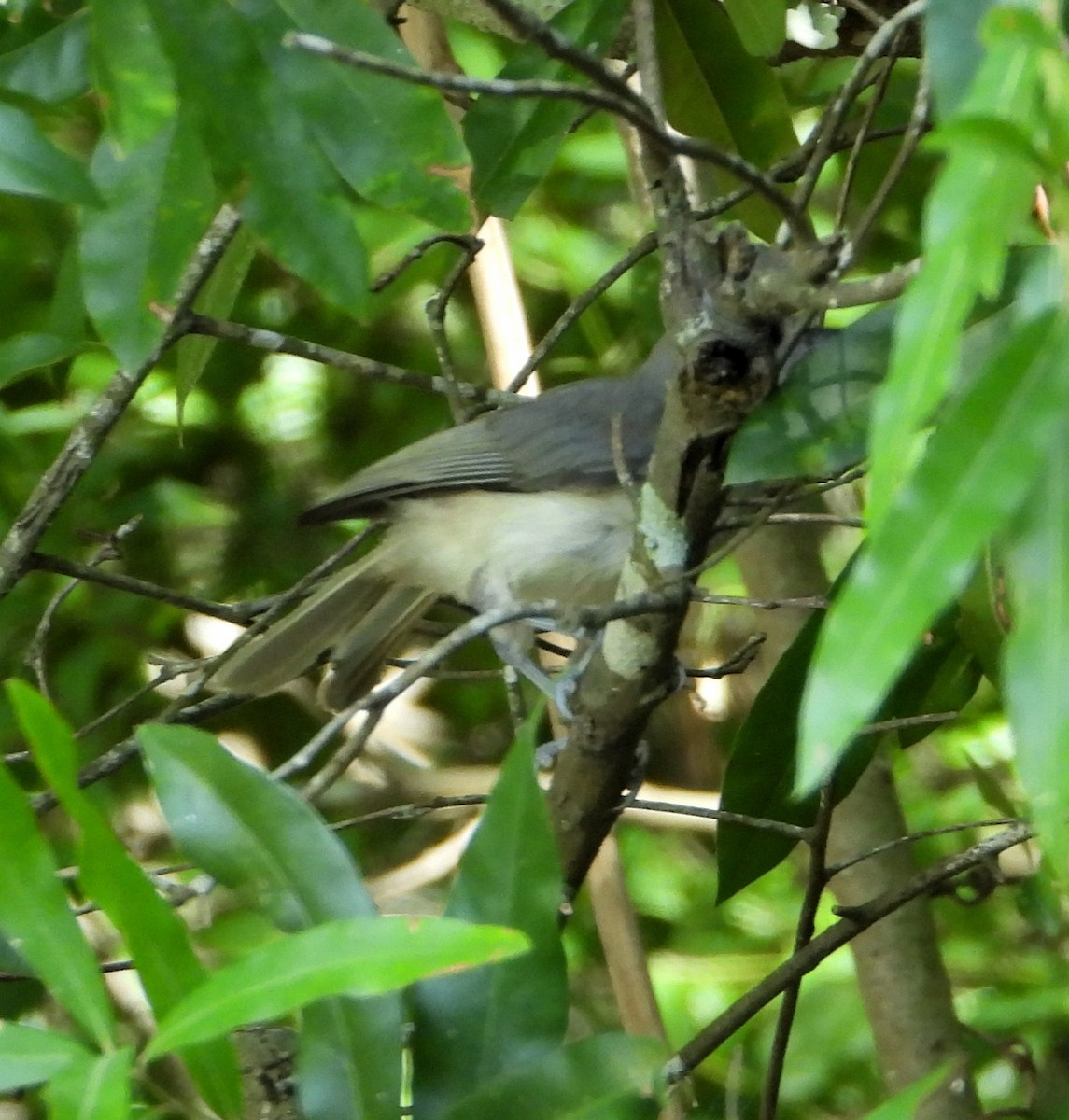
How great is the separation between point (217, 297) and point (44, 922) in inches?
59.2

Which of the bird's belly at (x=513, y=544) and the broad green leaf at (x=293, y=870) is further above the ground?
the bird's belly at (x=513, y=544)

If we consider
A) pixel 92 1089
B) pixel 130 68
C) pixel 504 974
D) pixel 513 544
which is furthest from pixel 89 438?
pixel 92 1089

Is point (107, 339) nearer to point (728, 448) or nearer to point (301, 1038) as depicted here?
point (728, 448)

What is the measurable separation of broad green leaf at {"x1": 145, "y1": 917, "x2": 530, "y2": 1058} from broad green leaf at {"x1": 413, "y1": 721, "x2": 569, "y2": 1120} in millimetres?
274

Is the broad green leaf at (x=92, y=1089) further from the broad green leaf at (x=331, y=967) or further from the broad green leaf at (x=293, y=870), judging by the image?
the broad green leaf at (x=293, y=870)

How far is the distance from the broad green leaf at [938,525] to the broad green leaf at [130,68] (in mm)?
1113

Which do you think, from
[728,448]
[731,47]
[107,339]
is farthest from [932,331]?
[731,47]

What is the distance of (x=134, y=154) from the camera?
5.92ft

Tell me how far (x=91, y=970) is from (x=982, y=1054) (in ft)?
7.83

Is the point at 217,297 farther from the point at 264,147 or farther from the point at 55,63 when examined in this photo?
the point at 264,147

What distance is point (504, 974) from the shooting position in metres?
1.49

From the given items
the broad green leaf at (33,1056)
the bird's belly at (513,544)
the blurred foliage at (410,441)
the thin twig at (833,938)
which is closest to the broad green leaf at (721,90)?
the blurred foliage at (410,441)

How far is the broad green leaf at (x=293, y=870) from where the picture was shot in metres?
1.43

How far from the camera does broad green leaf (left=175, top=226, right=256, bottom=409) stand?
2556 millimetres
